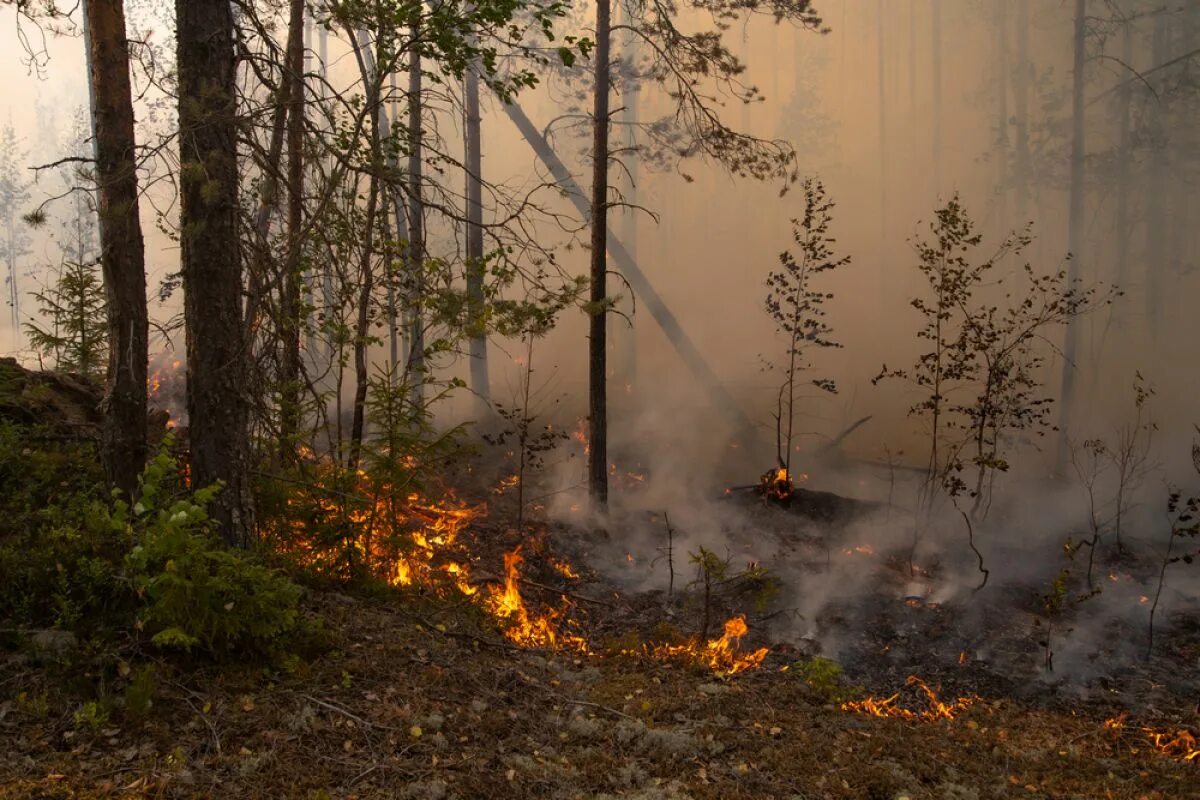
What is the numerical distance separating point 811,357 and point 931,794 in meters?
20.6

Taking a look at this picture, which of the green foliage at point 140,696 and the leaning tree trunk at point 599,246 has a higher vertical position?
the leaning tree trunk at point 599,246

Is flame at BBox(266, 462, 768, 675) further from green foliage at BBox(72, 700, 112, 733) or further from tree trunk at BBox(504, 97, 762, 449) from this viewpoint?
tree trunk at BBox(504, 97, 762, 449)

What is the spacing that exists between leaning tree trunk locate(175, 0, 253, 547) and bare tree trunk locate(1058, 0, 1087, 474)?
1964 cm

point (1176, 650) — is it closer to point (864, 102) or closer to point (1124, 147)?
point (1124, 147)

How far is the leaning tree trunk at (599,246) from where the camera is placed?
11.7 meters

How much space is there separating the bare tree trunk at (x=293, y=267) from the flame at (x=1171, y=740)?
25.8 ft

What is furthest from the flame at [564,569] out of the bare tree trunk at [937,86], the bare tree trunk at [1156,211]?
the bare tree trunk at [937,86]

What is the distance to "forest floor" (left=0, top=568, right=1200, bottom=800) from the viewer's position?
3.83 meters

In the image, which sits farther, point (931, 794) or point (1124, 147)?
point (1124, 147)

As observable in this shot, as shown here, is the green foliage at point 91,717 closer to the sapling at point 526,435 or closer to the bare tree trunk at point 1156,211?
the sapling at point 526,435

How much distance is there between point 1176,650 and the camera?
9.29 m

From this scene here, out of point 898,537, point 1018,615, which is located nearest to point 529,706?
point 1018,615

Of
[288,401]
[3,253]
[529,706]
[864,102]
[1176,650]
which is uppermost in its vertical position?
[864,102]

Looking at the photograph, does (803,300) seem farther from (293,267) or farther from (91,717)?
(91,717)
